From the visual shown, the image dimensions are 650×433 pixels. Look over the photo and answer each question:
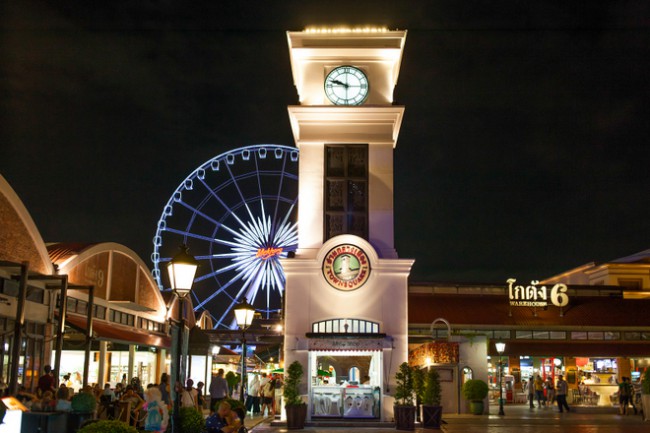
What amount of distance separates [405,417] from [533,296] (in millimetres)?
22522

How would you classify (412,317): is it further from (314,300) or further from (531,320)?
(314,300)

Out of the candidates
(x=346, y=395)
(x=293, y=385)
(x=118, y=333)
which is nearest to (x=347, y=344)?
(x=346, y=395)

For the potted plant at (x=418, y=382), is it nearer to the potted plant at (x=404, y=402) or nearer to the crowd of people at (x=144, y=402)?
the potted plant at (x=404, y=402)

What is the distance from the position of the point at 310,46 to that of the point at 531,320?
74.1 feet

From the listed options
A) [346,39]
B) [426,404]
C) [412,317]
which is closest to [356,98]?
[346,39]

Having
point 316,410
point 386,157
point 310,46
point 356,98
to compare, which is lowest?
point 316,410

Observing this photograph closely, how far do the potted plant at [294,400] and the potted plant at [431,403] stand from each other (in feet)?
12.6

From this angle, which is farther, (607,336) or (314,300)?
(607,336)

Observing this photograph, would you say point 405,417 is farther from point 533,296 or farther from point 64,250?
point 533,296

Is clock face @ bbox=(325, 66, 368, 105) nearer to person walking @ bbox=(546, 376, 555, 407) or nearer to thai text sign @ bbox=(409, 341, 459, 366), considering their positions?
thai text sign @ bbox=(409, 341, 459, 366)

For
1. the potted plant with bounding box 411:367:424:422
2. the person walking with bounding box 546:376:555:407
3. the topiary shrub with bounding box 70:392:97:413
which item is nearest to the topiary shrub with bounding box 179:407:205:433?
the topiary shrub with bounding box 70:392:97:413

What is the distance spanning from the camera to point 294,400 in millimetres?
22938

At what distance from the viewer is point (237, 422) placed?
13.7 metres

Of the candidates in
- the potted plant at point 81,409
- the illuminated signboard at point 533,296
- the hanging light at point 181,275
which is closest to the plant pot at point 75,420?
the potted plant at point 81,409
